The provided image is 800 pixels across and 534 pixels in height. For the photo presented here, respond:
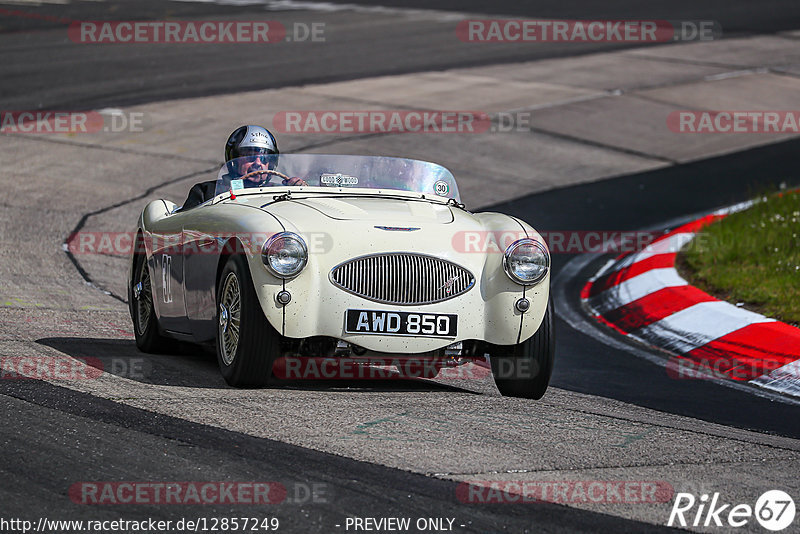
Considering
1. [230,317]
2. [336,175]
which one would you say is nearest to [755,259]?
[336,175]

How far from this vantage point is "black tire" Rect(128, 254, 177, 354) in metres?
7.79

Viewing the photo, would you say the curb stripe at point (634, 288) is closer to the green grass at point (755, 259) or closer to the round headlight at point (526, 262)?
the green grass at point (755, 259)

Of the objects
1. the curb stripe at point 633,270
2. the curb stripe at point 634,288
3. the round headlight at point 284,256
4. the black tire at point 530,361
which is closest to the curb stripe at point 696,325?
the curb stripe at point 634,288

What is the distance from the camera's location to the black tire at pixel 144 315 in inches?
307

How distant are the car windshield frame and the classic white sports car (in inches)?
16.6

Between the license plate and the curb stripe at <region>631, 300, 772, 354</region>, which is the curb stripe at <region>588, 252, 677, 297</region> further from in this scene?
the license plate

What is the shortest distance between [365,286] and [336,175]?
1.58 metres

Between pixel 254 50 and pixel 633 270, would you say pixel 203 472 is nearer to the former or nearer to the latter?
pixel 633 270

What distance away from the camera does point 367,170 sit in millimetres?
7707

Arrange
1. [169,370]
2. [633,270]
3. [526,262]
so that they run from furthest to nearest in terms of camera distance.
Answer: [633,270] → [169,370] → [526,262]

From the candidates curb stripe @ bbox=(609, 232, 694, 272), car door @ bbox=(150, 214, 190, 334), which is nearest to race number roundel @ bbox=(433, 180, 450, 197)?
car door @ bbox=(150, 214, 190, 334)

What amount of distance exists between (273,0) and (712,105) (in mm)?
13081

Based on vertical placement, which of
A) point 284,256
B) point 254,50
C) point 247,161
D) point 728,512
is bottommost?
point 728,512

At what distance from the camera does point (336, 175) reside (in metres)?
7.69
